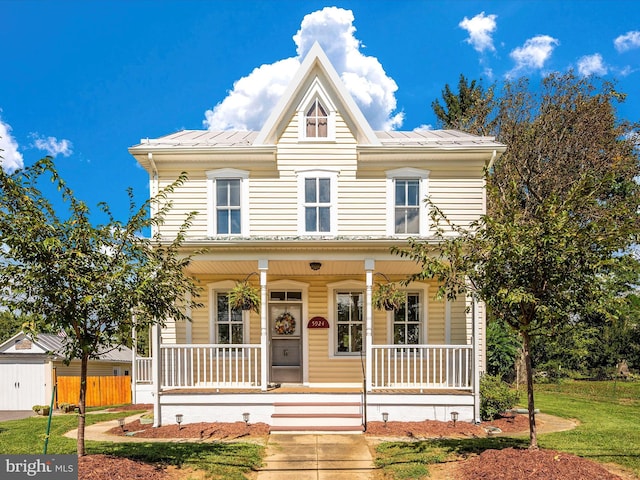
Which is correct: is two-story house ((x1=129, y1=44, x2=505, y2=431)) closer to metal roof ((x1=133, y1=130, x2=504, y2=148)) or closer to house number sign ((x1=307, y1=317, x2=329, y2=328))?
house number sign ((x1=307, y1=317, x2=329, y2=328))

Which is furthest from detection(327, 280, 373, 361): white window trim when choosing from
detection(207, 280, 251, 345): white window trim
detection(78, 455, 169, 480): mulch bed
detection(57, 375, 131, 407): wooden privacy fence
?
detection(57, 375, 131, 407): wooden privacy fence

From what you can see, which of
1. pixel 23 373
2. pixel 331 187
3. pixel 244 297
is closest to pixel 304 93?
pixel 331 187

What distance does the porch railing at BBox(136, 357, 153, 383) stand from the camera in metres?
15.3

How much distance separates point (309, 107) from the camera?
12.3 metres

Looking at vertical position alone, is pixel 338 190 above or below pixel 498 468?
above

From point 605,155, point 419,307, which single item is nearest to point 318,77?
point 419,307

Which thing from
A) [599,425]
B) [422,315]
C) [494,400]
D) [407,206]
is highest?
[407,206]

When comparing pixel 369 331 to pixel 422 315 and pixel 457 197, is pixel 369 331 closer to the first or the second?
pixel 422 315

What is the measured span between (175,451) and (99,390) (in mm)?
12142

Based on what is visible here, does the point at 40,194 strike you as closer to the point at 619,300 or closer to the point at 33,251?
the point at 33,251

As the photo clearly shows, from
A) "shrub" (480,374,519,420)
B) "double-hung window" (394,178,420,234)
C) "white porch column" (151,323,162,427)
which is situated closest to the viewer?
"white porch column" (151,323,162,427)

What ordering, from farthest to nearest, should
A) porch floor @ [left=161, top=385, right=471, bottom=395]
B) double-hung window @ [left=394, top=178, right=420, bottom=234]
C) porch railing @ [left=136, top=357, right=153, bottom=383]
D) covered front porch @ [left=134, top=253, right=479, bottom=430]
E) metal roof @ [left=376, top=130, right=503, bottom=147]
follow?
porch railing @ [left=136, top=357, right=153, bottom=383]
metal roof @ [left=376, top=130, right=503, bottom=147]
double-hung window @ [left=394, top=178, right=420, bottom=234]
covered front porch @ [left=134, top=253, right=479, bottom=430]
porch floor @ [left=161, top=385, right=471, bottom=395]

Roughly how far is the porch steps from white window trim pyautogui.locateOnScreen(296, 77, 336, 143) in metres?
6.62

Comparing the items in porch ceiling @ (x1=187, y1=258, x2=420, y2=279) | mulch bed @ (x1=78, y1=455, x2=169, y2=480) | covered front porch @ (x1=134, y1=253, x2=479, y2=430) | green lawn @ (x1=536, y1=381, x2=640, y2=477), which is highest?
porch ceiling @ (x1=187, y1=258, x2=420, y2=279)
